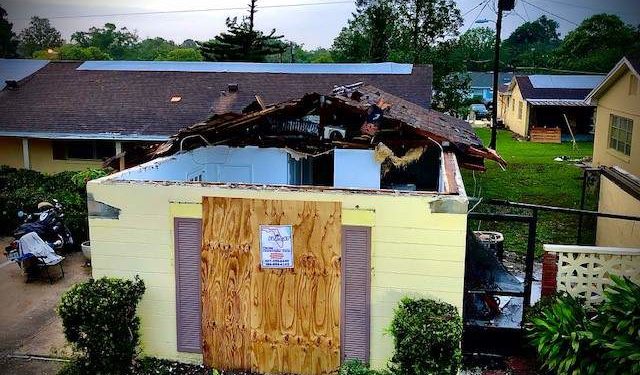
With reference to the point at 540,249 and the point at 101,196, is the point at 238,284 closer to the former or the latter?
the point at 101,196

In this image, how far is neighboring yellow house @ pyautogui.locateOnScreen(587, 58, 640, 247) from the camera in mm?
10383

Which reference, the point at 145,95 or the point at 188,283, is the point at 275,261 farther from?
the point at 145,95

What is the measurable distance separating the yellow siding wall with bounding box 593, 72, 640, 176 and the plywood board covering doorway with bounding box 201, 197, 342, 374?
35.6 ft

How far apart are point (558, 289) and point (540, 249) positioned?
18.0 ft

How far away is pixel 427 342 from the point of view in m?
5.84

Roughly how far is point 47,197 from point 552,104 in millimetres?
28218

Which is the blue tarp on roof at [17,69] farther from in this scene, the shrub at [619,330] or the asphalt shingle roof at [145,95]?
the shrub at [619,330]

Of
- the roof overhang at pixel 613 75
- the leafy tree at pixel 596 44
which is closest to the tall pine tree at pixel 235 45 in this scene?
the leafy tree at pixel 596 44

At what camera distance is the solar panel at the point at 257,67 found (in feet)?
64.7

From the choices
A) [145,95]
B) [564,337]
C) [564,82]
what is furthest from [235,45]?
[564,337]

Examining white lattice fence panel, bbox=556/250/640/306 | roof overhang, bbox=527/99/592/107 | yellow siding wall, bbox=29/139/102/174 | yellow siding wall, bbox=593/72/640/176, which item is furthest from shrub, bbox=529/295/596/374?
roof overhang, bbox=527/99/592/107

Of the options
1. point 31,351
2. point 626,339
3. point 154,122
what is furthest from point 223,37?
point 626,339

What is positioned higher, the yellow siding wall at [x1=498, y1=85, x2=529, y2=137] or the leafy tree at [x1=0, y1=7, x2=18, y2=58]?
the leafy tree at [x1=0, y1=7, x2=18, y2=58]

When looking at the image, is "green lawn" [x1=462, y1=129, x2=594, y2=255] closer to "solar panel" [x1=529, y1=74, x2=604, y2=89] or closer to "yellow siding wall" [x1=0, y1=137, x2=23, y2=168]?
"solar panel" [x1=529, y1=74, x2=604, y2=89]
